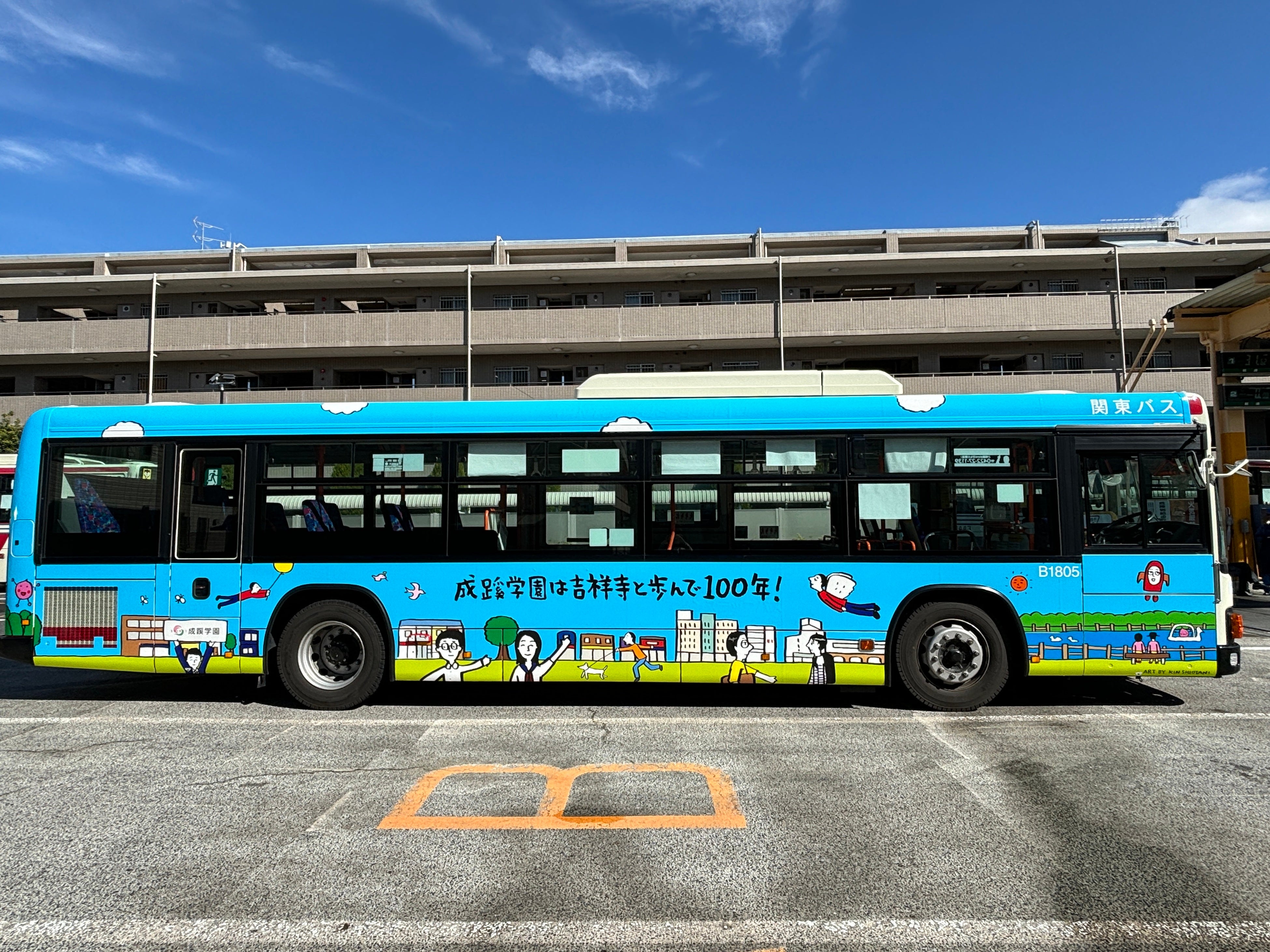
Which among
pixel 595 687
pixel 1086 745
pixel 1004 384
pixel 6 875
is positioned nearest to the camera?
pixel 6 875

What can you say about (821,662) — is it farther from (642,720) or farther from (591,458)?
(591,458)

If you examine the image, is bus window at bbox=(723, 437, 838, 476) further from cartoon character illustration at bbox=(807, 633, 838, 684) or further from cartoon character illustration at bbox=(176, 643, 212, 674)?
cartoon character illustration at bbox=(176, 643, 212, 674)

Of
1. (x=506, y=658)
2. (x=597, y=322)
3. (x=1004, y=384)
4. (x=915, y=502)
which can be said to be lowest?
(x=506, y=658)

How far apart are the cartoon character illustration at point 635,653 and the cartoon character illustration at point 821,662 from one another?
136cm

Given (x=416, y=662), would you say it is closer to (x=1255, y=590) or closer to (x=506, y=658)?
(x=506, y=658)

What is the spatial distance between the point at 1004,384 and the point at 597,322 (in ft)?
51.0

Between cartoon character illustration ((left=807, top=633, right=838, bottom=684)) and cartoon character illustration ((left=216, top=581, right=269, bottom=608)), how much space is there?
5.04m

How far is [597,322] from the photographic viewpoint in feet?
91.7

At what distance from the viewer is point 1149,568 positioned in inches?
253

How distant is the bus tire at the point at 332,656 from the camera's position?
6789 mm

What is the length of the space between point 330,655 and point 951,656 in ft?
18.8

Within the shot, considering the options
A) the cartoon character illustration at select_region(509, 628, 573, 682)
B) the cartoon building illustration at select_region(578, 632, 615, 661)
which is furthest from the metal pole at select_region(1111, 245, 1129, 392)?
the cartoon character illustration at select_region(509, 628, 573, 682)

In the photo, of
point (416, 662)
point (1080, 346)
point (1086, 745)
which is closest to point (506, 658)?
point (416, 662)

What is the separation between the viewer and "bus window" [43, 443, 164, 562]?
6.94 meters
